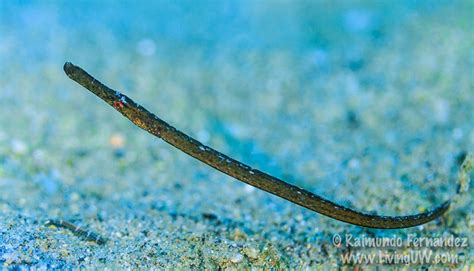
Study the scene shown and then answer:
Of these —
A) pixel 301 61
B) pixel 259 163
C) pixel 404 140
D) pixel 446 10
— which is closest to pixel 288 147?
pixel 259 163

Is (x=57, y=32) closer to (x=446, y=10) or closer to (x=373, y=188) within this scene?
(x=373, y=188)
